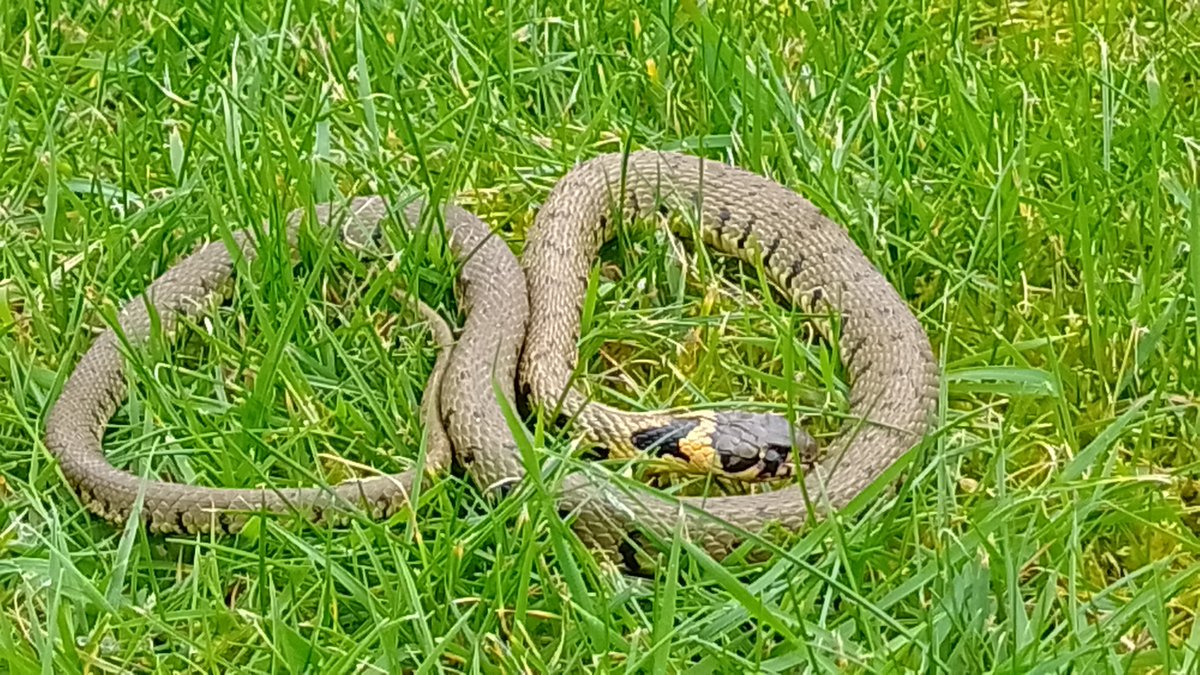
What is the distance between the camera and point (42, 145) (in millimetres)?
5016

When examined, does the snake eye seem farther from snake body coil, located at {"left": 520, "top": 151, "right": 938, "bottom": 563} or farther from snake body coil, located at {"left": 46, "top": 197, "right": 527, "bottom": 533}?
snake body coil, located at {"left": 46, "top": 197, "right": 527, "bottom": 533}

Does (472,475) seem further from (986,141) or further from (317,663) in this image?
(986,141)

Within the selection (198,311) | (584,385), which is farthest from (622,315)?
(198,311)

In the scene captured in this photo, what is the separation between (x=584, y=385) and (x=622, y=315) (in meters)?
0.27

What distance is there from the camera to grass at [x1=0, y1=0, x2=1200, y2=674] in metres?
3.42

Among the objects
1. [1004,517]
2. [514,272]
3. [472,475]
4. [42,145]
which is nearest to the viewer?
[1004,517]

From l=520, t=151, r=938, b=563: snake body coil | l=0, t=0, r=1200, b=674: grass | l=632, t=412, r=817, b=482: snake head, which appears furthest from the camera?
l=632, t=412, r=817, b=482: snake head

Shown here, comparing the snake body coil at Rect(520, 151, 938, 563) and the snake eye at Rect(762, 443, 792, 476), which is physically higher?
the snake body coil at Rect(520, 151, 938, 563)

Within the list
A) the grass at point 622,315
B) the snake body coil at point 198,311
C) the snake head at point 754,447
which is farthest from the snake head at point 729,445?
the snake body coil at point 198,311

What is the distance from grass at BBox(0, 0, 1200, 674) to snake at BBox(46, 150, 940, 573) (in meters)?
0.08

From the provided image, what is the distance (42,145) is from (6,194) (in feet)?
0.76

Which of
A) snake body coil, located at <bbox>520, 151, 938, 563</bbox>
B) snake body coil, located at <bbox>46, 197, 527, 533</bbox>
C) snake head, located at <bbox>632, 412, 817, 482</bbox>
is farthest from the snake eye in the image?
snake body coil, located at <bbox>46, 197, 527, 533</bbox>

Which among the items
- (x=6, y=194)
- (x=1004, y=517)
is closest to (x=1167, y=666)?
(x=1004, y=517)

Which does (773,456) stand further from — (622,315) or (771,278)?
(771,278)
